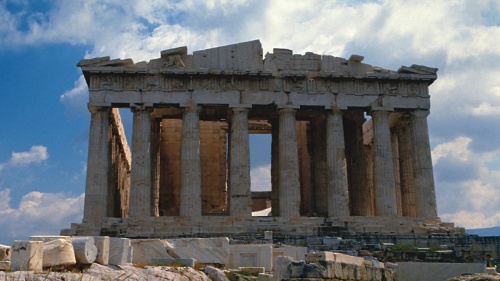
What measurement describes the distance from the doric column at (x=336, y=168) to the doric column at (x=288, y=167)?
5.48 feet

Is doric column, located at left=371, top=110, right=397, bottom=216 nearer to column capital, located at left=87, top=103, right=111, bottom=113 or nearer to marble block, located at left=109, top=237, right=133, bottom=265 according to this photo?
column capital, located at left=87, top=103, right=111, bottom=113

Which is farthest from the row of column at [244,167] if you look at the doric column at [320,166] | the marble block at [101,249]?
the marble block at [101,249]

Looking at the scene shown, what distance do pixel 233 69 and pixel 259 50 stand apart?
186 cm

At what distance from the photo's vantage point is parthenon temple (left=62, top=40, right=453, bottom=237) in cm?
2966

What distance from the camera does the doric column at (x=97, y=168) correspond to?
29.8 meters

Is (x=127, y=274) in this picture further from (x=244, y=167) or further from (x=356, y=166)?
(x=356, y=166)

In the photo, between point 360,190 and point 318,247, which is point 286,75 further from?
Result: point 318,247

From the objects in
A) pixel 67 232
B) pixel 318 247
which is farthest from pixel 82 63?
pixel 318 247

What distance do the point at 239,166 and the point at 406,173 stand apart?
975 cm

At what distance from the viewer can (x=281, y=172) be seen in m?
31.0

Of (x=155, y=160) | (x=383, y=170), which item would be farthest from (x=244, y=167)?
(x=383, y=170)

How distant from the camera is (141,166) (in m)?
30.3

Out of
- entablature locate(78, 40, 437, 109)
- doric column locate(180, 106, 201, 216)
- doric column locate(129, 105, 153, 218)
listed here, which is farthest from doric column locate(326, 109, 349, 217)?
doric column locate(129, 105, 153, 218)

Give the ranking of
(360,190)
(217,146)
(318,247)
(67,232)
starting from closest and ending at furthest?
(318,247)
(67,232)
(360,190)
(217,146)
